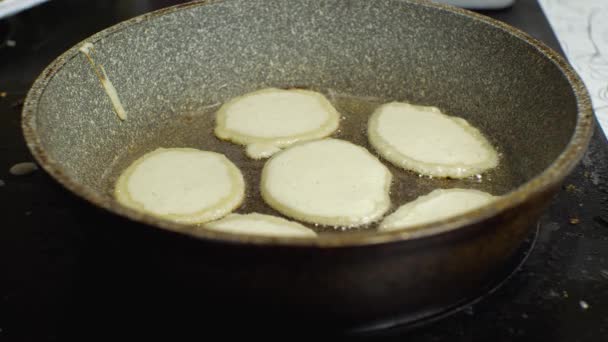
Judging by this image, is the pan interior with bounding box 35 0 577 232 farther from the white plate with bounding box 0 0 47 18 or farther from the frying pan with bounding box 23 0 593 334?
the white plate with bounding box 0 0 47 18

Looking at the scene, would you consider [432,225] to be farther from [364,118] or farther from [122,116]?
[122,116]

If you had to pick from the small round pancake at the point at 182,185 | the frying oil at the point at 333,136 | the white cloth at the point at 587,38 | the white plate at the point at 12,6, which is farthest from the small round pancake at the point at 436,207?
the white plate at the point at 12,6

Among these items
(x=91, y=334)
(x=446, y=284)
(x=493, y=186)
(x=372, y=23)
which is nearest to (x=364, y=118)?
(x=372, y=23)

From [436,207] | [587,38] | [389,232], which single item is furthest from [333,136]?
[587,38]

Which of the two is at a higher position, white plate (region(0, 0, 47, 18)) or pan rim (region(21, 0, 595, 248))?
white plate (region(0, 0, 47, 18))

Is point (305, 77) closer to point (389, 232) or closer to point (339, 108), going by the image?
point (339, 108)

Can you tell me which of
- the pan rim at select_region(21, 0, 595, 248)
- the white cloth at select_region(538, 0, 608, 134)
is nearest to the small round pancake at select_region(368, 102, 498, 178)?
the pan rim at select_region(21, 0, 595, 248)
